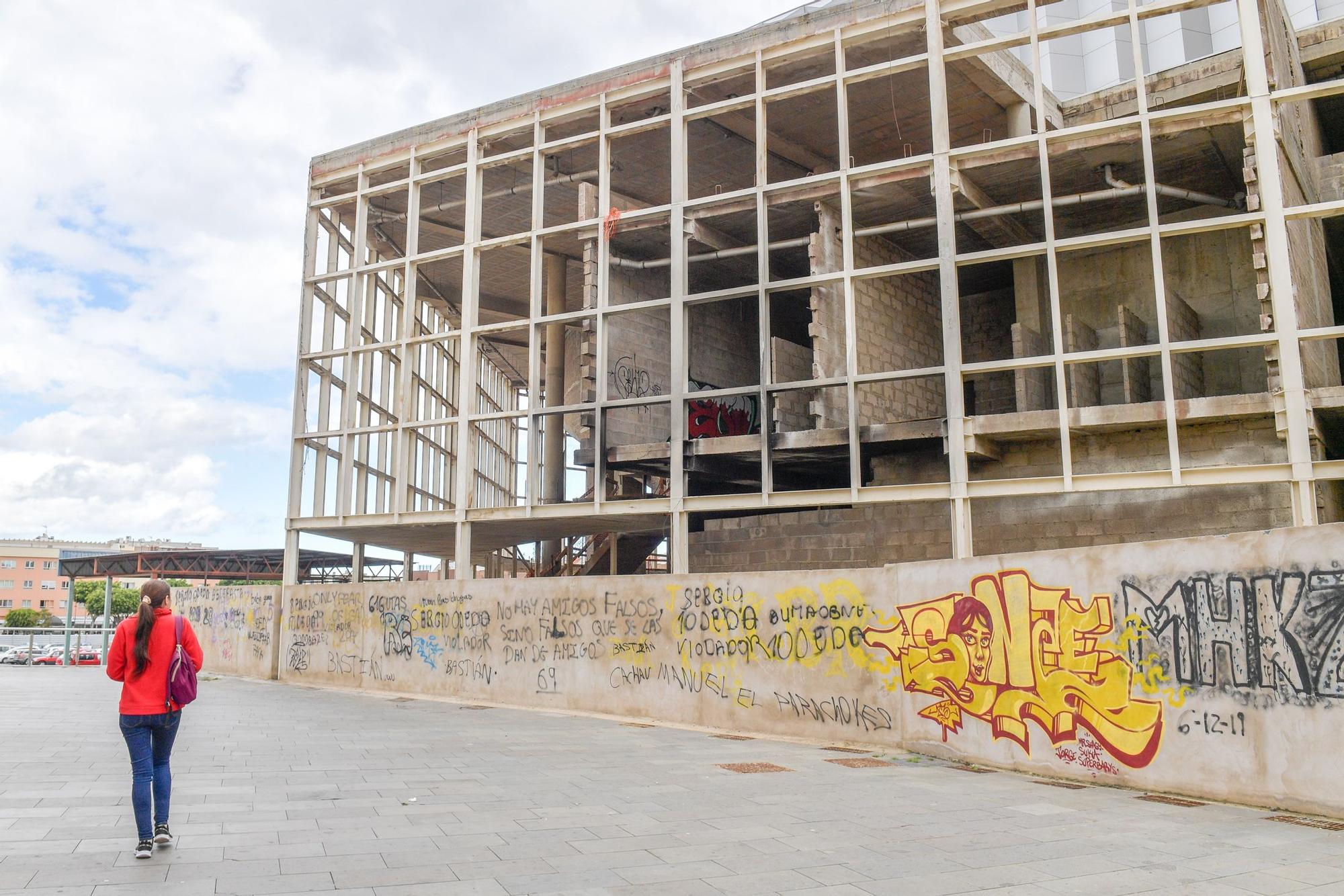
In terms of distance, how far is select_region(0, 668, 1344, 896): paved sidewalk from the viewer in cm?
534

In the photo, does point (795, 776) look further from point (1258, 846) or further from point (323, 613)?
point (323, 613)

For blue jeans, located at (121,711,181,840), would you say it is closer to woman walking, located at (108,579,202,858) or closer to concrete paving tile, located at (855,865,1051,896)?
woman walking, located at (108,579,202,858)

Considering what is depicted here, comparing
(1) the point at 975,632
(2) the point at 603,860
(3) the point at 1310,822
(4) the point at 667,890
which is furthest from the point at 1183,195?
(4) the point at 667,890

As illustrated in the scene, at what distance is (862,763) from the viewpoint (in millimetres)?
9828

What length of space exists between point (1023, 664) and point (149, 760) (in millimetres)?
7370

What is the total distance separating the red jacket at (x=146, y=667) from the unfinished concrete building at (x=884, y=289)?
12.3m

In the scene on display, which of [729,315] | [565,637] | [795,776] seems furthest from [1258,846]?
[729,315]

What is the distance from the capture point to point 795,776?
898 centimetres

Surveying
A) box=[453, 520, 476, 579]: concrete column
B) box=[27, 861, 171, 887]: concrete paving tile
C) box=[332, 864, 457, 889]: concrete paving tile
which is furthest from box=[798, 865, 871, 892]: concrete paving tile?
box=[453, 520, 476, 579]: concrete column

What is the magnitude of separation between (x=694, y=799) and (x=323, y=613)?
13195 mm

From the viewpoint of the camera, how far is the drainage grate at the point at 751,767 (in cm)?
923

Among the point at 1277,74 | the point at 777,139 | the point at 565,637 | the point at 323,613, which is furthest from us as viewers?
the point at 777,139

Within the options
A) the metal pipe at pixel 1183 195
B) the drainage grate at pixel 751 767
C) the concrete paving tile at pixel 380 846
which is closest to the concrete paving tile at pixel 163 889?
the concrete paving tile at pixel 380 846

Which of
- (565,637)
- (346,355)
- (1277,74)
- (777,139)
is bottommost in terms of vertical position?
(565,637)
